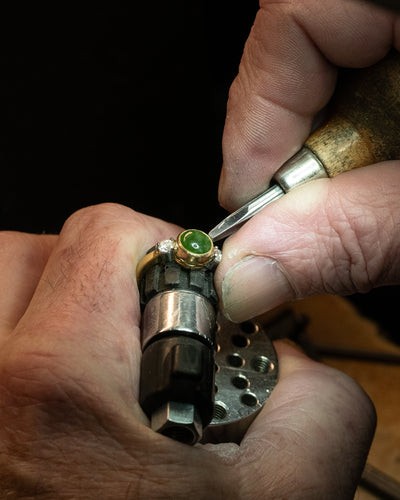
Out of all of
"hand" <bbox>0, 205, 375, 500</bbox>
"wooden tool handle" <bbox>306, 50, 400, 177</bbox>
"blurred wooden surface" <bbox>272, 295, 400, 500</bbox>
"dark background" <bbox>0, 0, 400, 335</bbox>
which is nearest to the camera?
"hand" <bbox>0, 205, 375, 500</bbox>

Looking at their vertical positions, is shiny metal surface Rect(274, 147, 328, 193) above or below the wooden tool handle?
below

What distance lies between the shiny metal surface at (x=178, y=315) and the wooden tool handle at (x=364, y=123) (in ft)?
0.95

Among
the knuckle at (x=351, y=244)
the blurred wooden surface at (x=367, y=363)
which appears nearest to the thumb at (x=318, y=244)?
the knuckle at (x=351, y=244)

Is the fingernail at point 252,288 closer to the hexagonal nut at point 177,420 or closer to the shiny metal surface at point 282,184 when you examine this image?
the shiny metal surface at point 282,184

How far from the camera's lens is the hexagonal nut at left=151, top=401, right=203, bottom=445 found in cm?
59

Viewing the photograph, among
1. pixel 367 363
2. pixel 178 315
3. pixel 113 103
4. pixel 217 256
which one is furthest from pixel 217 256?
pixel 367 363

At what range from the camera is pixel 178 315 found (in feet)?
2.12

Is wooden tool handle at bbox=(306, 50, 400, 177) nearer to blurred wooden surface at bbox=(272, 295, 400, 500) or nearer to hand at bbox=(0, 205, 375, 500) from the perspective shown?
hand at bbox=(0, 205, 375, 500)

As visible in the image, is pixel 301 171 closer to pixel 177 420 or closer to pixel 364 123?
pixel 364 123

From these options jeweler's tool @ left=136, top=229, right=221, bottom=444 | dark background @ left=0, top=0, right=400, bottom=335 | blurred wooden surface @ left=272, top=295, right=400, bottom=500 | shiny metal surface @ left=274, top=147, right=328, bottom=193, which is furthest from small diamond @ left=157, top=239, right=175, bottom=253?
blurred wooden surface @ left=272, top=295, right=400, bottom=500

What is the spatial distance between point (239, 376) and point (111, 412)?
11.0 inches

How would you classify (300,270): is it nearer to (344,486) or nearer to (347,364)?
(344,486)

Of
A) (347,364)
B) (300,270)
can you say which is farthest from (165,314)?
(347,364)

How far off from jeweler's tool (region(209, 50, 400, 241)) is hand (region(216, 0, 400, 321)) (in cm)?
2
